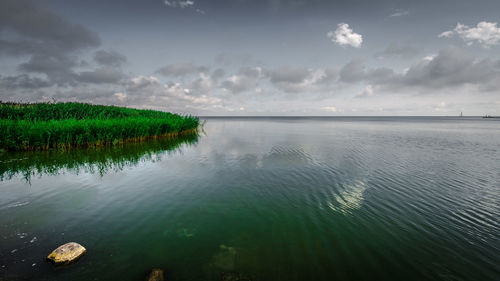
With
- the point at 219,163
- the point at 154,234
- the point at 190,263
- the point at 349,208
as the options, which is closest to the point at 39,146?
the point at 219,163

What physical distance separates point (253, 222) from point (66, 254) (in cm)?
477

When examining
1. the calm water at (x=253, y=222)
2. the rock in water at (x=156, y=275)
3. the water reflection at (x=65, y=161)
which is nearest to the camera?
the rock in water at (x=156, y=275)

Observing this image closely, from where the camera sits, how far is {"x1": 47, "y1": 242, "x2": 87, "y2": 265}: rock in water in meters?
4.37

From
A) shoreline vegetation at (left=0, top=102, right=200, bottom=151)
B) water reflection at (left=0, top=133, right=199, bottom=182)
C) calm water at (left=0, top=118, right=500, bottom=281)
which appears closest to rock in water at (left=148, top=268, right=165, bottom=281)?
calm water at (left=0, top=118, right=500, bottom=281)

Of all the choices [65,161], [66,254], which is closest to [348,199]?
[66,254]

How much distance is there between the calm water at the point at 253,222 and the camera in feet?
14.7

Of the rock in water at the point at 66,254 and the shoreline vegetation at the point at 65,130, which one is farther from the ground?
the shoreline vegetation at the point at 65,130

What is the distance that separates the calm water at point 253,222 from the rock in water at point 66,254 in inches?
5.8

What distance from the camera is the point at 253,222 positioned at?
6.48 meters

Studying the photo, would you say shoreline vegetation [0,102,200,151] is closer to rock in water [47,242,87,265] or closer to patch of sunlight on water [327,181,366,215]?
rock in water [47,242,87,265]

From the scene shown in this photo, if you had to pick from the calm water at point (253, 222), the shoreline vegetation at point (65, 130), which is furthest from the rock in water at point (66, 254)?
the shoreline vegetation at point (65, 130)

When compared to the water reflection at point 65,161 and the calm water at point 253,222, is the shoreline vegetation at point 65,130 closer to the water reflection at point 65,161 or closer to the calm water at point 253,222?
the water reflection at point 65,161

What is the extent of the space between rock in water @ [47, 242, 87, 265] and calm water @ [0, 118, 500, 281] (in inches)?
5.8

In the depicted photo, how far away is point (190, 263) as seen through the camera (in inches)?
181
